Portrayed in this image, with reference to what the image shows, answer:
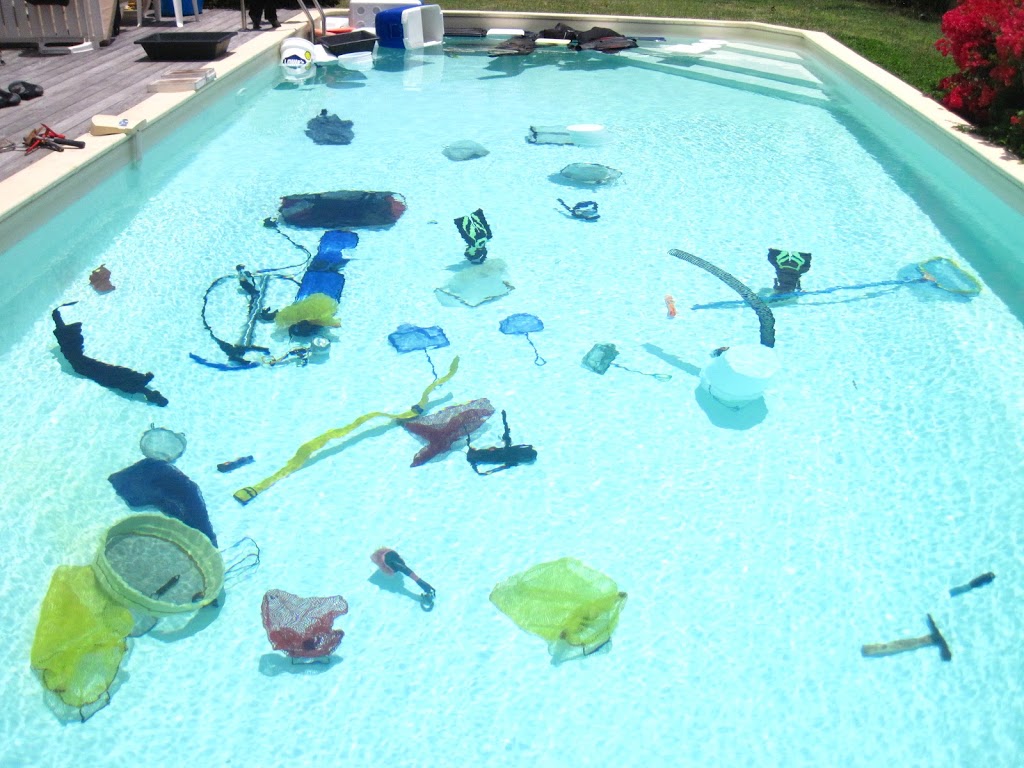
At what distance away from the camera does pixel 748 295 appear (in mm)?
5848

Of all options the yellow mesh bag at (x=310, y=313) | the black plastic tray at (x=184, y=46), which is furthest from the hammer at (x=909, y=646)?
the black plastic tray at (x=184, y=46)

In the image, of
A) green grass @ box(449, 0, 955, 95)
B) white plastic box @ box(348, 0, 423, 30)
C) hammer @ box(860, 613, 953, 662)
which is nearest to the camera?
hammer @ box(860, 613, 953, 662)

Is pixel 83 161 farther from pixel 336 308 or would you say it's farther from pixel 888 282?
pixel 888 282

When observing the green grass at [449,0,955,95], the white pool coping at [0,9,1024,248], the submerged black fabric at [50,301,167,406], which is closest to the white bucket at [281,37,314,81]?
the white pool coping at [0,9,1024,248]

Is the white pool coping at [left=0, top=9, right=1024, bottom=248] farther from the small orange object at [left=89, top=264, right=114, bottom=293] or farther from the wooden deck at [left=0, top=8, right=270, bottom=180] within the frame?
the small orange object at [left=89, top=264, right=114, bottom=293]

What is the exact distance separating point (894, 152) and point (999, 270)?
2986 millimetres

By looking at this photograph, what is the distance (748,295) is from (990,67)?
479cm

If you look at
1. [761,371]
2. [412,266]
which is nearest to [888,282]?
[761,371]

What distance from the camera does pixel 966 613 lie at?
353 centimetres

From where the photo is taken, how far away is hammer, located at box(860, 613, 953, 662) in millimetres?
3355

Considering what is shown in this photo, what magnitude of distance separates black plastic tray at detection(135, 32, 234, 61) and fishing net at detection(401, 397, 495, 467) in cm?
734

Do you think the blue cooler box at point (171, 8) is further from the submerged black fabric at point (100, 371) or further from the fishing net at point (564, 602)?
the fishing net at point (564, 602)

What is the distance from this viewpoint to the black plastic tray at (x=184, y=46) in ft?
30.6

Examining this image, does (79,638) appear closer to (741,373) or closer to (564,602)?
(564,602)
